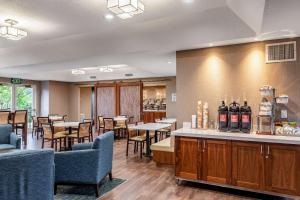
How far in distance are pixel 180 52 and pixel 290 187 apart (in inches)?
119

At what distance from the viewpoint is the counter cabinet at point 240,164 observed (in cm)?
312

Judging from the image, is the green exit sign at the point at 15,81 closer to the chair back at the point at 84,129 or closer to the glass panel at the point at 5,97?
the glass panel at the point at 5,97

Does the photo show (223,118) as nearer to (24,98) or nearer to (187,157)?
(187,157)

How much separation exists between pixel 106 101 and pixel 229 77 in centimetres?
815

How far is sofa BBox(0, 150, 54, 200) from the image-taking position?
222cm

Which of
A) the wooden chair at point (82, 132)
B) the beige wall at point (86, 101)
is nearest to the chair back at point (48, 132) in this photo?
the wooden chair at point (82, 132)

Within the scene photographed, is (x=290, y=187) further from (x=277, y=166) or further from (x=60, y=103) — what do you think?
(x=60, y=103)

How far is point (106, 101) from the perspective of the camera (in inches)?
443

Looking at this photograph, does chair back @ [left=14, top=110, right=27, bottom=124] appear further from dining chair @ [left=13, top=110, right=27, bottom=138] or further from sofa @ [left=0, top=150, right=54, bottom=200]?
sofa @ [left=0, top=150, right=54, bottom=200]

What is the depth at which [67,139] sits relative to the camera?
21.3 ft

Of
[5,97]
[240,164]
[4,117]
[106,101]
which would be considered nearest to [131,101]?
[106,101]

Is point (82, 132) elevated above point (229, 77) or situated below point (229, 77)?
below

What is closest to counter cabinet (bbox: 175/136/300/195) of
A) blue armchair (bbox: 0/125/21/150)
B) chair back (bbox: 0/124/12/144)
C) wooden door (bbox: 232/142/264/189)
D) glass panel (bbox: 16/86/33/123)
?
wooden door (bbox: 232/142/264/189)

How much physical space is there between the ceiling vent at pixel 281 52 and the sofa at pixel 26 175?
12.4 ft
